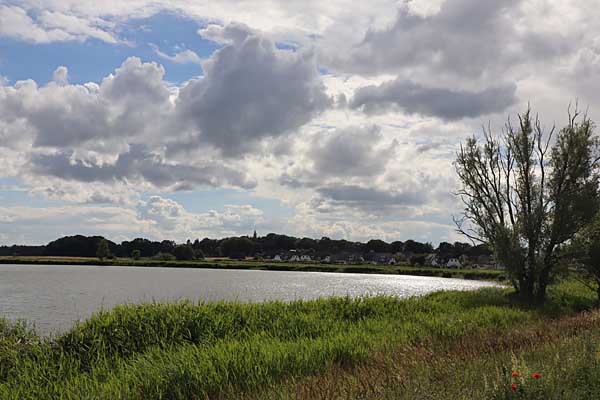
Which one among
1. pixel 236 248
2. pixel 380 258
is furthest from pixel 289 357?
pixel 380 258

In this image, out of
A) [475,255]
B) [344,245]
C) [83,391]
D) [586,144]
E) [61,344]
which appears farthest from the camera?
[344,245]

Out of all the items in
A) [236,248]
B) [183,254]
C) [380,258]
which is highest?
[236,248]

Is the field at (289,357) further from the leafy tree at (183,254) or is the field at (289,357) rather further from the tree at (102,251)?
the tree at (102,251)

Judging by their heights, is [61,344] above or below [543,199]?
below

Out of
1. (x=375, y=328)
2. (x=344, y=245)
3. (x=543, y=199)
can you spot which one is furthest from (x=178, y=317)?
(x=344, y=245)

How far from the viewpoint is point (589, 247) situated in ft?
→ 88.1

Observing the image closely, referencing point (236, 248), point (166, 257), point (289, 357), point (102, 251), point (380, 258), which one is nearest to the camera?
point (289, 357)

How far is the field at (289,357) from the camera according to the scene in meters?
7.36

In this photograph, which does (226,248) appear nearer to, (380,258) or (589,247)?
(380,258)

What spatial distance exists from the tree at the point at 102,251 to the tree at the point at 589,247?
117 meters

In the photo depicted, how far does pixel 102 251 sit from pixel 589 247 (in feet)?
388

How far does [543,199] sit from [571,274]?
169 inches

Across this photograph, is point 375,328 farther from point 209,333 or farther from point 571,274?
point 571,274

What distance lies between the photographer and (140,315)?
50.3 feet
